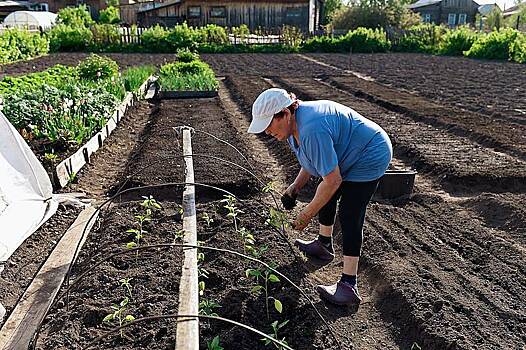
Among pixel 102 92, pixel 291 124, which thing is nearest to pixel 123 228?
pixel 291 124

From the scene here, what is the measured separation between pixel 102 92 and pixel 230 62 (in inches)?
527

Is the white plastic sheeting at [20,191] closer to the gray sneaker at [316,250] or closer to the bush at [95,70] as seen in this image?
the gray sneaker at [316,250]

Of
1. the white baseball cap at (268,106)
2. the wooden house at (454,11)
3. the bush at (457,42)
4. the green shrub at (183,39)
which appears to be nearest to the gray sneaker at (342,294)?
the white baseball cap at (268,106)

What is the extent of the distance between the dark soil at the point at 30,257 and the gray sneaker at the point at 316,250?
219 cm

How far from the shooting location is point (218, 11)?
112 ft

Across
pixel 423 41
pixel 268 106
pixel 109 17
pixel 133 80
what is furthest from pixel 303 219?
pixel 109 17

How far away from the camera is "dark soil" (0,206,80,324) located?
364 cm

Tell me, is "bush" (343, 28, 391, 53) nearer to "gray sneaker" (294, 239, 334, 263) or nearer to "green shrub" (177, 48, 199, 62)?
"green shrub" (177, 48, 199, 62)

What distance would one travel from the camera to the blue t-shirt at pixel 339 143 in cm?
292

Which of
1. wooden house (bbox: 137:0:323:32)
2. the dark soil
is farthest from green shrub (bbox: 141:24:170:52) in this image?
the dark soil

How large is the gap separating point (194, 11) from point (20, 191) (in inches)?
1241

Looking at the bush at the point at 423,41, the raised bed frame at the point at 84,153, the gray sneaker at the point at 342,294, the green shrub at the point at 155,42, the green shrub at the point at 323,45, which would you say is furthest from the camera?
the bush at the point at 423,41

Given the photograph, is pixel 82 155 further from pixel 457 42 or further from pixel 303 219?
pixel 457 42

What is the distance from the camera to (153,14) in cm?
3553
